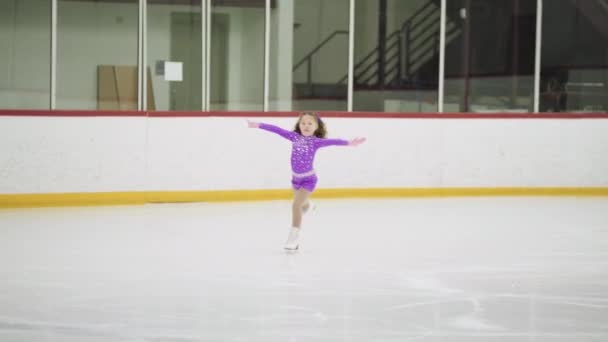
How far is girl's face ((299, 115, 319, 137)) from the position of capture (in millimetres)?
7277

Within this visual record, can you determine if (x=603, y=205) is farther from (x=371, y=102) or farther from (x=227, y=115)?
(x=227, y=115)

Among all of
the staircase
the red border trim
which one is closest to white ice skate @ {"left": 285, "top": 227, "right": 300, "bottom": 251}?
the red border trim

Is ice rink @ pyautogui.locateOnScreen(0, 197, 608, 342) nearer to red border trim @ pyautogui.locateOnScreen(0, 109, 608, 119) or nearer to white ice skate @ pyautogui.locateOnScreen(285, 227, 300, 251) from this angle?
white ice skate @ pyautogui.locateOnScreen(285, 227, 300, 251)

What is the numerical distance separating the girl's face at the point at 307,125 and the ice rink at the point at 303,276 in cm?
88

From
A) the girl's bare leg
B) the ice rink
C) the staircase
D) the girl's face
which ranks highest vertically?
the staircase

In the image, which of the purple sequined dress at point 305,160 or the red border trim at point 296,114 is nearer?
the purple sequined dress at point 305,160

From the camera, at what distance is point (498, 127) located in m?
12.3

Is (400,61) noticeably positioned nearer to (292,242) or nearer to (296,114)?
(296,114)

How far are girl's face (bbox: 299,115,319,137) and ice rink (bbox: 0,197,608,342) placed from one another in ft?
2.89

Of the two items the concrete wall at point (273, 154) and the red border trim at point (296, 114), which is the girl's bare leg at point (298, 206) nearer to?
the concrete wall at point (273, 154)

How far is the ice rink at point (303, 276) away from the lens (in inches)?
178

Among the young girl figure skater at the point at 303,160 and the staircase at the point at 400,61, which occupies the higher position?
the staircase at the point at 400,61

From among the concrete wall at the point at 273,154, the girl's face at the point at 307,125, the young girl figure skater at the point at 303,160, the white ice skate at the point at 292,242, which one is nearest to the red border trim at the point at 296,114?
the concrete wall at the point at 273,154

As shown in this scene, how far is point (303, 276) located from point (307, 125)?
1.56 meters
